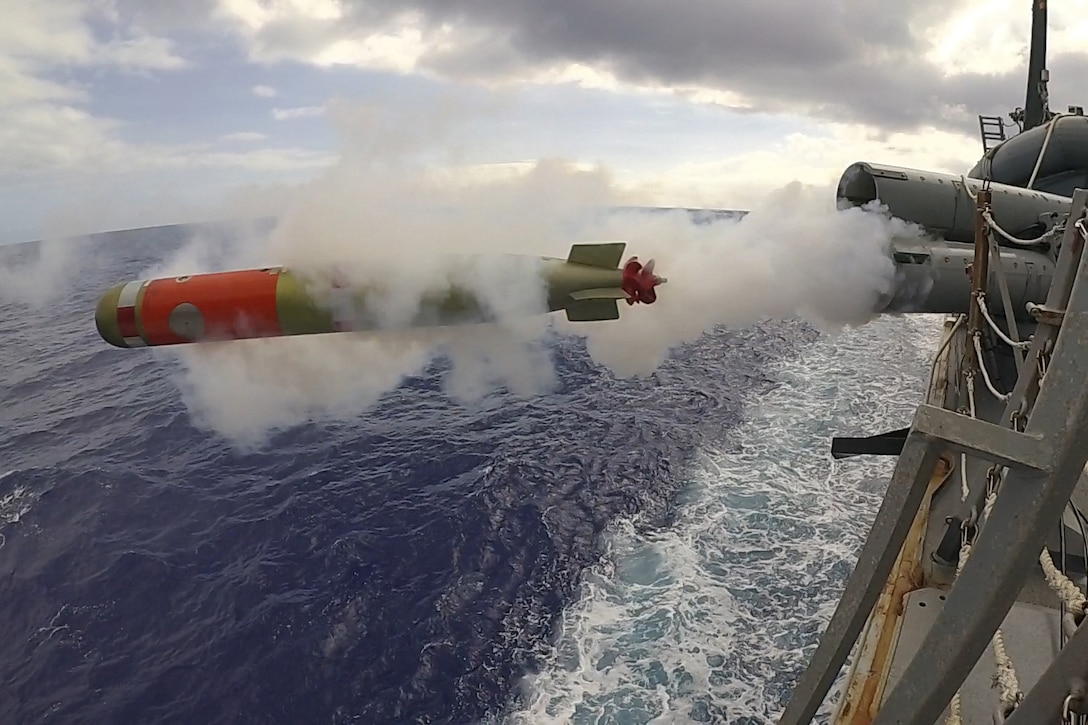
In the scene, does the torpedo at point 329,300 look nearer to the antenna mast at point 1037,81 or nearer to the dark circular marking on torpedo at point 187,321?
the dark circular marking on torpedo at point 187,321

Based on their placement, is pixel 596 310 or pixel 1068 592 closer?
pixel 1068 592

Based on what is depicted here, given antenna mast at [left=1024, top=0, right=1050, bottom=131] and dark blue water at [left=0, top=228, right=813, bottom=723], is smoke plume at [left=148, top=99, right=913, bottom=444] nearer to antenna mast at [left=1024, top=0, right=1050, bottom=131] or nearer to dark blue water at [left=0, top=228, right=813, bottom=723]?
dark blue water at [left=0, top=228, right=813, bottom=723]

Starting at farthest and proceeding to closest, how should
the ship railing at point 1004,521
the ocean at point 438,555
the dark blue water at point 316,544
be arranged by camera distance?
the dark blue water at point 316,544
the ocean at point 438,555
the ship railing at point 1004,521

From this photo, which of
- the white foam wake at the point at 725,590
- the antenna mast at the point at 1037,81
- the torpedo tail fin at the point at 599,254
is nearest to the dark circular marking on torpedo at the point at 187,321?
the torpedo tail fin at the point at 599,254

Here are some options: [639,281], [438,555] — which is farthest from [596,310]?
[438,555]

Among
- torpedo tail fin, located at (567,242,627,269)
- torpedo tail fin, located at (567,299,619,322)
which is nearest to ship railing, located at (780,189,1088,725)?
torpedo tail fin, located at (567,299,619,322)

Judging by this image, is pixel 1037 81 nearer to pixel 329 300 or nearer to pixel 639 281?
pixel 639 281

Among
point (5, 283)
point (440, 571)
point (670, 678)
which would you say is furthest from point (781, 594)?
point (5, 283)
